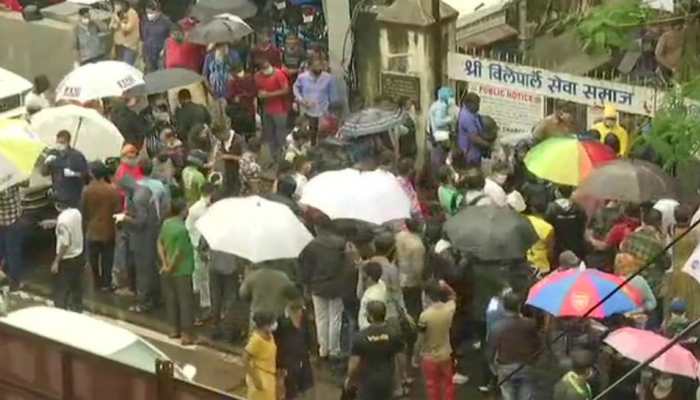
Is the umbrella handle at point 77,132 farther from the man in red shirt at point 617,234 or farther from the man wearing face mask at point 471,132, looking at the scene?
the man in red shirt at point 617,234

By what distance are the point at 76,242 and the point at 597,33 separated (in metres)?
6.57

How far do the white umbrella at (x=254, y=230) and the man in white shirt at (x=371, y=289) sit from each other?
0.75 metres

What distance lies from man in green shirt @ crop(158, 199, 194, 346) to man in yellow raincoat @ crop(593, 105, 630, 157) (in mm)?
4440

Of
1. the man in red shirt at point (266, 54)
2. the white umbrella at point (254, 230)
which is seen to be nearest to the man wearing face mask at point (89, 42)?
the man in red shirt at point (266, 54)

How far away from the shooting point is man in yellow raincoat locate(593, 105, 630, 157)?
18953mm

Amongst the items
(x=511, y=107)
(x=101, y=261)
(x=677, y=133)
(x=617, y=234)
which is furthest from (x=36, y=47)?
(x=617, y=234)

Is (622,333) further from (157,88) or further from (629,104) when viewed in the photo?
(157,88)

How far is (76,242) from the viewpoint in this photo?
685 inches

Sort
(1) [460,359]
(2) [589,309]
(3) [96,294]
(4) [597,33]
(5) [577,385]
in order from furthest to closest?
1. (4) [597,33]
2. (3) [96,294]
3. (1) [460,359]
4. (2) [589,309]
5. (5) [577,385]

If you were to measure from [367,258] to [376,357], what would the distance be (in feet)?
5.65

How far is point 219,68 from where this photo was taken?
2191 cm

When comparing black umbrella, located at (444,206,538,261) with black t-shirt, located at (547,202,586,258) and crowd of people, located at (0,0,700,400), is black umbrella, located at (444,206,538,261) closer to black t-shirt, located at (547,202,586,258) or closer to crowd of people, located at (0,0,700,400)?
crowd of people, located at (0,0,700,400)

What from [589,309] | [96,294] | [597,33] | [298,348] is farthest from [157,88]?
[589,309]

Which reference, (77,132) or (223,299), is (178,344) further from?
(77,132)
